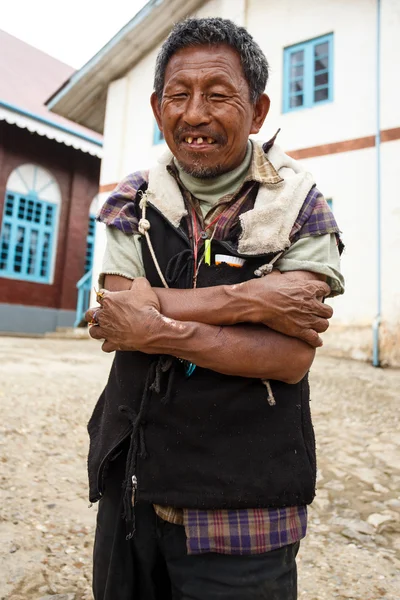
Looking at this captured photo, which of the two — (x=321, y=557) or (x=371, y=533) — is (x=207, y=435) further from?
(x=371, y=533)

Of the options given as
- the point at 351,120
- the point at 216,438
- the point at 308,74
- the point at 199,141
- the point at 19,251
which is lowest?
the point at 216,438

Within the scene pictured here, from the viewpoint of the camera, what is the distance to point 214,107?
1.31m

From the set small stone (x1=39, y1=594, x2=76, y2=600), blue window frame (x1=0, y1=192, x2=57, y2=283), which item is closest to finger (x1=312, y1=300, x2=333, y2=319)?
small stone (x1=39, y1=594, x2=76, y2=600)

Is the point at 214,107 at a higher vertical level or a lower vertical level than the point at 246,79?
lower

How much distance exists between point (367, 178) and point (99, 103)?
7.39 meters

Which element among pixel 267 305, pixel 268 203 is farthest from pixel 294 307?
pixel 268 203

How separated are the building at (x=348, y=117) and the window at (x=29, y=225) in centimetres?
486

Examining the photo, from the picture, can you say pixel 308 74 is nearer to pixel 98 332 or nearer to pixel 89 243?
pixel 89 243

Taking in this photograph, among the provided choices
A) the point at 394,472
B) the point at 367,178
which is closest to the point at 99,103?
the point at 367,178

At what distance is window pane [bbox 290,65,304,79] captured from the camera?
27.7ft

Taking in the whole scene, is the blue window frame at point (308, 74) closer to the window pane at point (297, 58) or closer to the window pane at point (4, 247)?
the window pane at point (297, 58)

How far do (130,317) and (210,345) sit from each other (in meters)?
0.21

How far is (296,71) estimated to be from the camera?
8516 millimetres

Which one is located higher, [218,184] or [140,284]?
[218,184]
